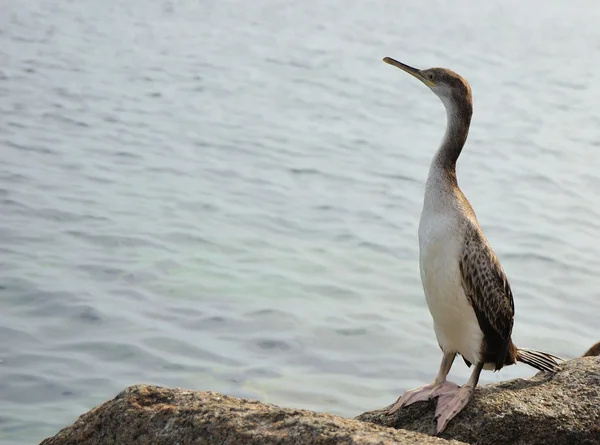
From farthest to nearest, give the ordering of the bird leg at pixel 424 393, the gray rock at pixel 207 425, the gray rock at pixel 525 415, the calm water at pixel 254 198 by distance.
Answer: the calm water at pixel 254 198 < the bird leg at pixel 424 393 < the gray rock at pixel 525 415 < the gray rock at pixel 207 425

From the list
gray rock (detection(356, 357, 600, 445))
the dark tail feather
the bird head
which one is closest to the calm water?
the dark tail feather

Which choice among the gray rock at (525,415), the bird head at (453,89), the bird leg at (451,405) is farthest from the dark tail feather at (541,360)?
the bird head at (453,89)

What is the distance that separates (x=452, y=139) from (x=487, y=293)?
74 centimetres

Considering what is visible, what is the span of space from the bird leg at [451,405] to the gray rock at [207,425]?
0.67 m

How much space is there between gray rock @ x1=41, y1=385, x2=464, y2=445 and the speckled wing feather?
1.16 metres

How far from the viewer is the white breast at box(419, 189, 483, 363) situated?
4.73m

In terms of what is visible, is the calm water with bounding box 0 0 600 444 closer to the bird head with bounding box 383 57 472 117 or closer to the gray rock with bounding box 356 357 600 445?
the gray rock with bounding box 356 357 600 445

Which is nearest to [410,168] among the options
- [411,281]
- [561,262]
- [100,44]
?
[561,262]

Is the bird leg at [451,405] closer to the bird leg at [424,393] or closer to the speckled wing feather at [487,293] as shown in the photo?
the bird leg at [424,393]

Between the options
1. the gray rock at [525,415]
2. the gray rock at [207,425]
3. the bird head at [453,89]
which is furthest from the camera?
the bird head at [453,89]

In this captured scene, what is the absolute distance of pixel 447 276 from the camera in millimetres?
4746

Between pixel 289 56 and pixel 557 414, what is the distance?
1291 cm

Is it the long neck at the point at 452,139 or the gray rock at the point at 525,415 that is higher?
the long neck at the point at 452,139

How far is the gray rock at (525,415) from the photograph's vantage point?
4336mm
